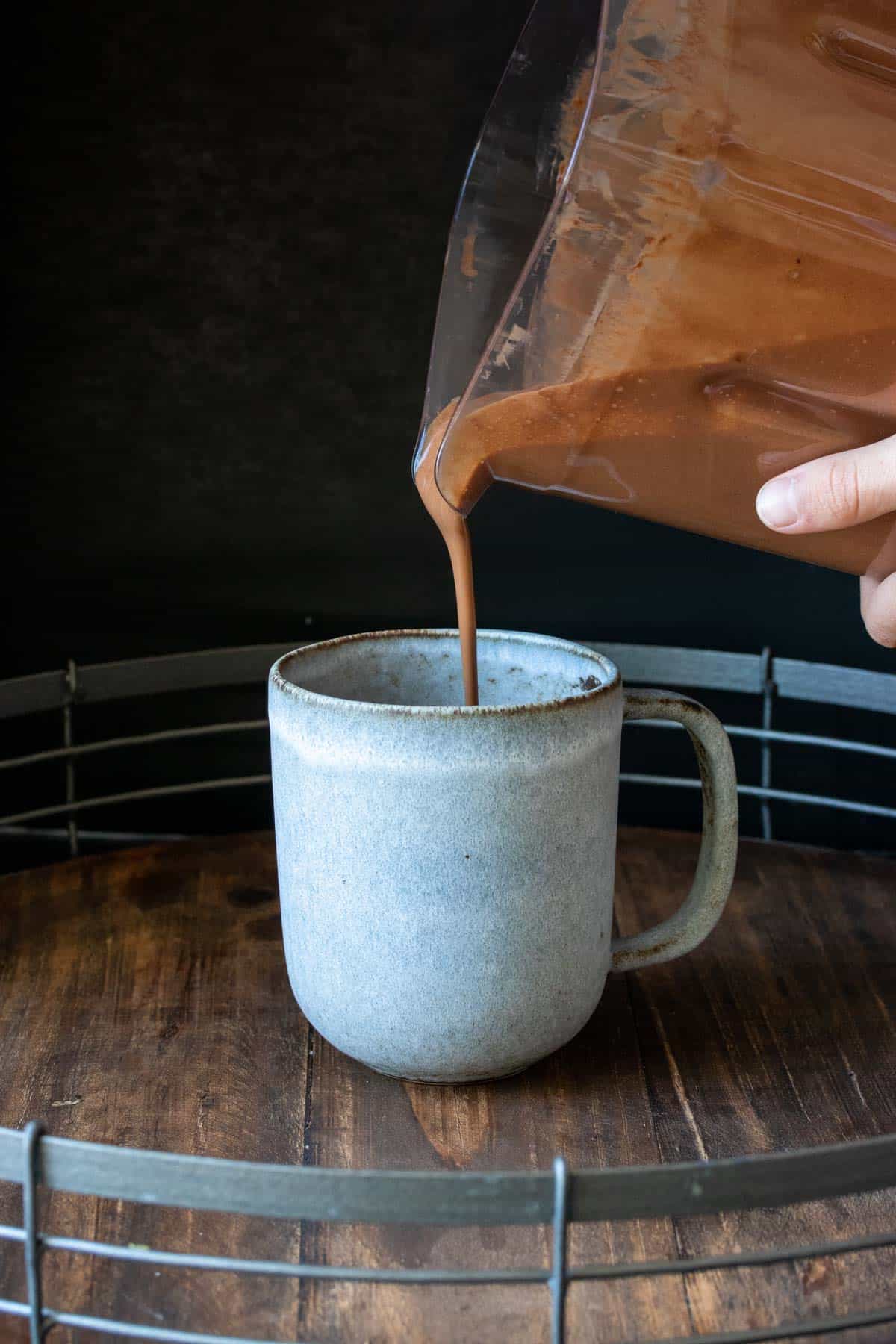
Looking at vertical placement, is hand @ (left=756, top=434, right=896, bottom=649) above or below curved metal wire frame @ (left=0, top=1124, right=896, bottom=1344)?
above

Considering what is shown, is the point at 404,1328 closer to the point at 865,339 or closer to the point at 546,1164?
the point at 546,1164

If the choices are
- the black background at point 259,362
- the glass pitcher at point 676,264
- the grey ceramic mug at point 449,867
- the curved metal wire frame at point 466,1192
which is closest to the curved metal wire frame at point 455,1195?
the curved metal wire frame at point 466,1192

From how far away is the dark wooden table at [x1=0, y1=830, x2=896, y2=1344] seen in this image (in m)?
0.42

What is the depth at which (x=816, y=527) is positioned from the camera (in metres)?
0.48

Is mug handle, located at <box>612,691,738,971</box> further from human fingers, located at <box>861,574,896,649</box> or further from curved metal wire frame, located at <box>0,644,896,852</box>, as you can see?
curved metal wire frame, located at <box>0,644,896,852</box>

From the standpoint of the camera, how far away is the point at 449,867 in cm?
48

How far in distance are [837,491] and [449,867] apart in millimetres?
206

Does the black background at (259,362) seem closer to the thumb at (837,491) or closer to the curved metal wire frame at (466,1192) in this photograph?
the thumb at (837,491)

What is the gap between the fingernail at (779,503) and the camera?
0.48 meters

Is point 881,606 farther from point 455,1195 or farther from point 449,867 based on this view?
point 455,1195

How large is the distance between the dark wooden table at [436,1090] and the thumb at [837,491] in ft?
0.81

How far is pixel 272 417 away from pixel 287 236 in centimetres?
13

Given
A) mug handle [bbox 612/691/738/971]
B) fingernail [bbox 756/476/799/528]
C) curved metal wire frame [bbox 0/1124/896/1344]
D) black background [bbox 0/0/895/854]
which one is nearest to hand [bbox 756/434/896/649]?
fingernail [bbox 756/476/799/528]

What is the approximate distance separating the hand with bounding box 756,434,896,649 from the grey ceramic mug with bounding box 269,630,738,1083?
96mm
